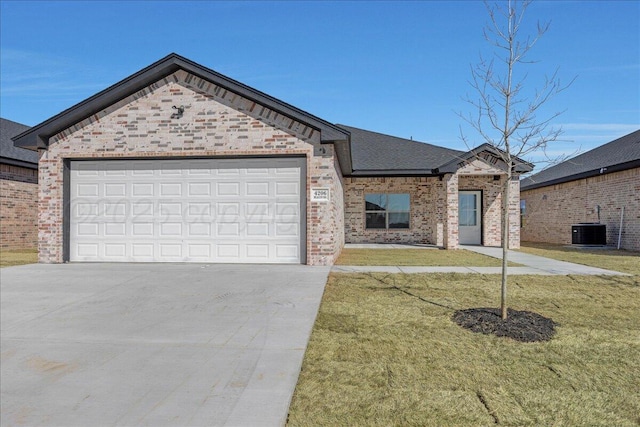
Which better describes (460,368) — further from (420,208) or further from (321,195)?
(420,208)

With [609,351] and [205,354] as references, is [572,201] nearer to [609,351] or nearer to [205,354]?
[609,351]

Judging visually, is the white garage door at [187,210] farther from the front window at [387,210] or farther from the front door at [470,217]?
the front door at [470,217]

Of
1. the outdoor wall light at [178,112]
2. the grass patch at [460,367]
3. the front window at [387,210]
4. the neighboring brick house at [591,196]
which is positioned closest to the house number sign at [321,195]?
the grass patch at [460,367]

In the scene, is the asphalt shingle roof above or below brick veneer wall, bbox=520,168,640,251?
above

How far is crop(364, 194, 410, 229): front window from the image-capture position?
18766 millimetres

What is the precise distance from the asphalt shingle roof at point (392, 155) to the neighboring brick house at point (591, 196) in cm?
463

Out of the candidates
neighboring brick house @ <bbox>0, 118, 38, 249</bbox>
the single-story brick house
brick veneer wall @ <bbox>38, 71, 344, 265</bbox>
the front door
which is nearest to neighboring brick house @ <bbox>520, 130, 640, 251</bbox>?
the front door

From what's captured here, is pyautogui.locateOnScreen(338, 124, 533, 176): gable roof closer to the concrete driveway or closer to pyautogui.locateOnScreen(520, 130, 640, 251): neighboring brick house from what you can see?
pyautogui.locateOnScreen(520, 130, 640, 251): neighboring brick house

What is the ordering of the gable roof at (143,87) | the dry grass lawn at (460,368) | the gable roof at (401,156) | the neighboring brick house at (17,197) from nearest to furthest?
1. the dry grass lawn at (460,368)
2. the gable roof at (143,87)
3. the neighboring brick house at (17,197)
4. the gable roof at (401,156)

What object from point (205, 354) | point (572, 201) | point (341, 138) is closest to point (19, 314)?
point (205, 354)

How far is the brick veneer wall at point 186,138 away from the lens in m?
10.4

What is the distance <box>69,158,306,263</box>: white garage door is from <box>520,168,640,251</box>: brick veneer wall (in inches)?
565

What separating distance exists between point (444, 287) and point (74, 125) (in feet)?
36.1

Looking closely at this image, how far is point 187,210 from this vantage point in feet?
35.6
